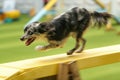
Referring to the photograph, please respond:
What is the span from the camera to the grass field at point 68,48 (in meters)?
4.11

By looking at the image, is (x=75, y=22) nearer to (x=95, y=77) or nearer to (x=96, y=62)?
(x=96, y=62)

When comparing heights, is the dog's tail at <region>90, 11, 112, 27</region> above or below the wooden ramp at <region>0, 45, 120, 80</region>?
above

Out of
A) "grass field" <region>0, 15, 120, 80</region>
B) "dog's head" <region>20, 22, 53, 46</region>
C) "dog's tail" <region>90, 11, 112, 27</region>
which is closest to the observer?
"dog's head" <region>20, 22, 53, 46</region>

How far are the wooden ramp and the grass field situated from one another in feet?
0.85

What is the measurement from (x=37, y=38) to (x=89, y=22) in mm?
517

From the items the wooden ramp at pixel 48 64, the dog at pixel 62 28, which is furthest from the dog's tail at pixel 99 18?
the wooden ramp at pixel 48 64

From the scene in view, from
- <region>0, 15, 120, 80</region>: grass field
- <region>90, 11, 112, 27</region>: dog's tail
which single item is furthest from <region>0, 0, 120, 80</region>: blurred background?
<region>90, 11, 112, 27</region>: dog's tail

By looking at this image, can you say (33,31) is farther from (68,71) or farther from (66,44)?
(66,44)

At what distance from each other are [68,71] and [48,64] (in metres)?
0.21

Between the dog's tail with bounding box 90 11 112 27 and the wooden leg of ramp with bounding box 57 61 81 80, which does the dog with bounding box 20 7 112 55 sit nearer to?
the dog's tail with bounding box 90 11 112 27

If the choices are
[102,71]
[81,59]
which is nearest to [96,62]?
[81,59]

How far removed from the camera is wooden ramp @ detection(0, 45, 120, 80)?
2.49 metres

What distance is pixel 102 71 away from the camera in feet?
14.0

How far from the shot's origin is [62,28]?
2752 millimetres
